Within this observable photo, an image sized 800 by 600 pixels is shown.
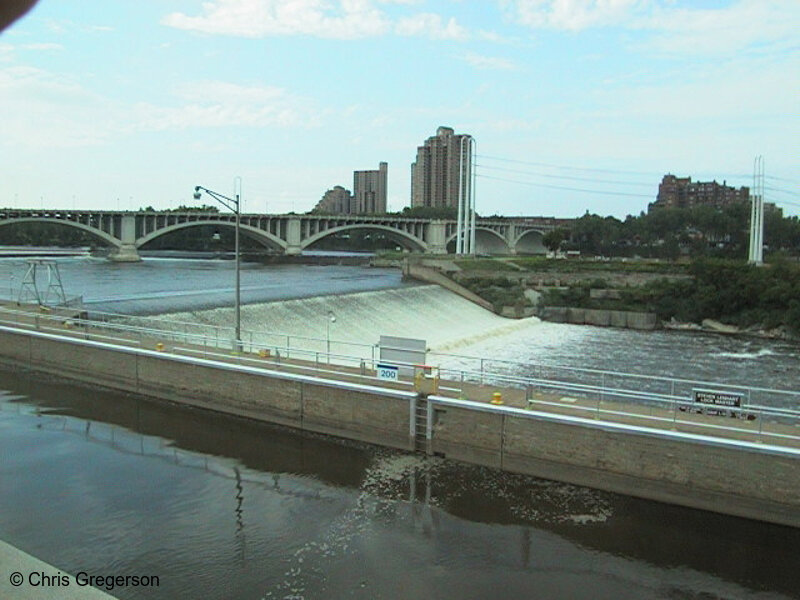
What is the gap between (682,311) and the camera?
53938 mm

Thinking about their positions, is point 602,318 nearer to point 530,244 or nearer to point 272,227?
point 272,227

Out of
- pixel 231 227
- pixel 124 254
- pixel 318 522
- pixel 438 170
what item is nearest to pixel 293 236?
pixel 231 227

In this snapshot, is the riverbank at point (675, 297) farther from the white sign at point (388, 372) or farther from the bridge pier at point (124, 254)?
the bridge pier at point (124, 254)

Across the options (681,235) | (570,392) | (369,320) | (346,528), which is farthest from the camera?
(681,235)

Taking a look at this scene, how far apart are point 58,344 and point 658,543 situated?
19.9 m

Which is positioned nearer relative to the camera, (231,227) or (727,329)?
(727,329)

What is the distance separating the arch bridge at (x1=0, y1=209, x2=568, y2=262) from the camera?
2899 inches

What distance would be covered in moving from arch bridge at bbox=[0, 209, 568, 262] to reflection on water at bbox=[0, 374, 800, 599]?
57.2 meters

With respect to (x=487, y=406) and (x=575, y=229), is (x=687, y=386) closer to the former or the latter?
(x=487, y=406)

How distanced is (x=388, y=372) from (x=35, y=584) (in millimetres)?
12905

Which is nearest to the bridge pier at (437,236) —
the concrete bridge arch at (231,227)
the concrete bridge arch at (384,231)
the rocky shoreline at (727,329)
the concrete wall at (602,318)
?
the concrete bridge arch at (384,231)

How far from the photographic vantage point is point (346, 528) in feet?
46.3

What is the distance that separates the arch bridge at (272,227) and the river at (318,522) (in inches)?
2173

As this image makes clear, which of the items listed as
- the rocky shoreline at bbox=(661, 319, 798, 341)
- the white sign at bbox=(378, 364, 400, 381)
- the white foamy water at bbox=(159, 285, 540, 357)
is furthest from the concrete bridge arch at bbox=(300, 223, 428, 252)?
the white sign at bbox=(378, 364, 400, 381)
